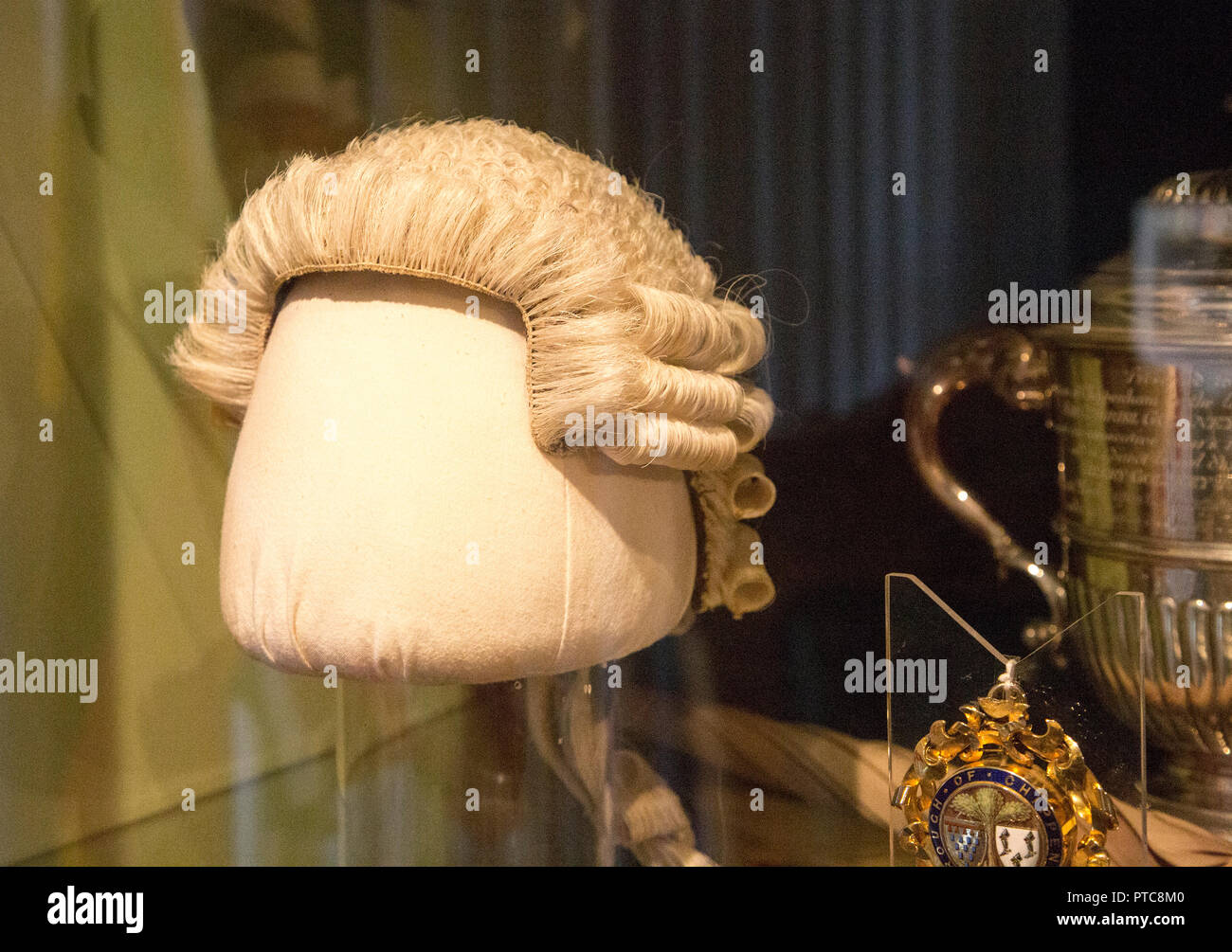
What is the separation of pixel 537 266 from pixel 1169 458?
2.04ft

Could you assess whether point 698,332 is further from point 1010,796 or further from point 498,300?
point 1010,796

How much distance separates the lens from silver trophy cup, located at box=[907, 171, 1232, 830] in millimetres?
1139

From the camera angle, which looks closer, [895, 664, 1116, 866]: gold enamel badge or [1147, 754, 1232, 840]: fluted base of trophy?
[895, 664, 1116, 866]: gold enamel badge

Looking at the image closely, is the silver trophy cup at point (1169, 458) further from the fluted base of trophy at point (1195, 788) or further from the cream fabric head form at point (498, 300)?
the cream fabric head form at point (498, 300)

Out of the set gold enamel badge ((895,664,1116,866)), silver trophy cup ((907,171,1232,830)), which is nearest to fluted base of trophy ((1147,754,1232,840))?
silver trophy cup ((907,171,1232,830))

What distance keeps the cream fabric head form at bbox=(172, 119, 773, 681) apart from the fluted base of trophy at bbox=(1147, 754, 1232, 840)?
525 mm

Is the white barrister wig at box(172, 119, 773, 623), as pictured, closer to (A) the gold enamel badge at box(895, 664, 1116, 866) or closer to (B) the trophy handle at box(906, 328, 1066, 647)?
(B) the trophy handle at box(906, 328, 1066, 647)

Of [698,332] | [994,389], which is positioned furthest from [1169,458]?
[698,332]

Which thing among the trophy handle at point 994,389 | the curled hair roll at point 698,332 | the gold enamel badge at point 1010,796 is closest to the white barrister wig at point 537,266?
the curled hair roll at point 698,332

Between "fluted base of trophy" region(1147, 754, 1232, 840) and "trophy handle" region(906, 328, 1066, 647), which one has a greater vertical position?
"trophy handle" region(906, 328, 1066, 647)

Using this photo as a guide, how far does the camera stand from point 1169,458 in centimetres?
115

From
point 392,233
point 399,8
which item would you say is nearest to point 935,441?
point 392,233

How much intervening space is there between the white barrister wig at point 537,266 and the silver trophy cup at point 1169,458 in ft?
1.08

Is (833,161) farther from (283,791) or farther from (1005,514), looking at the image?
(283,791)
